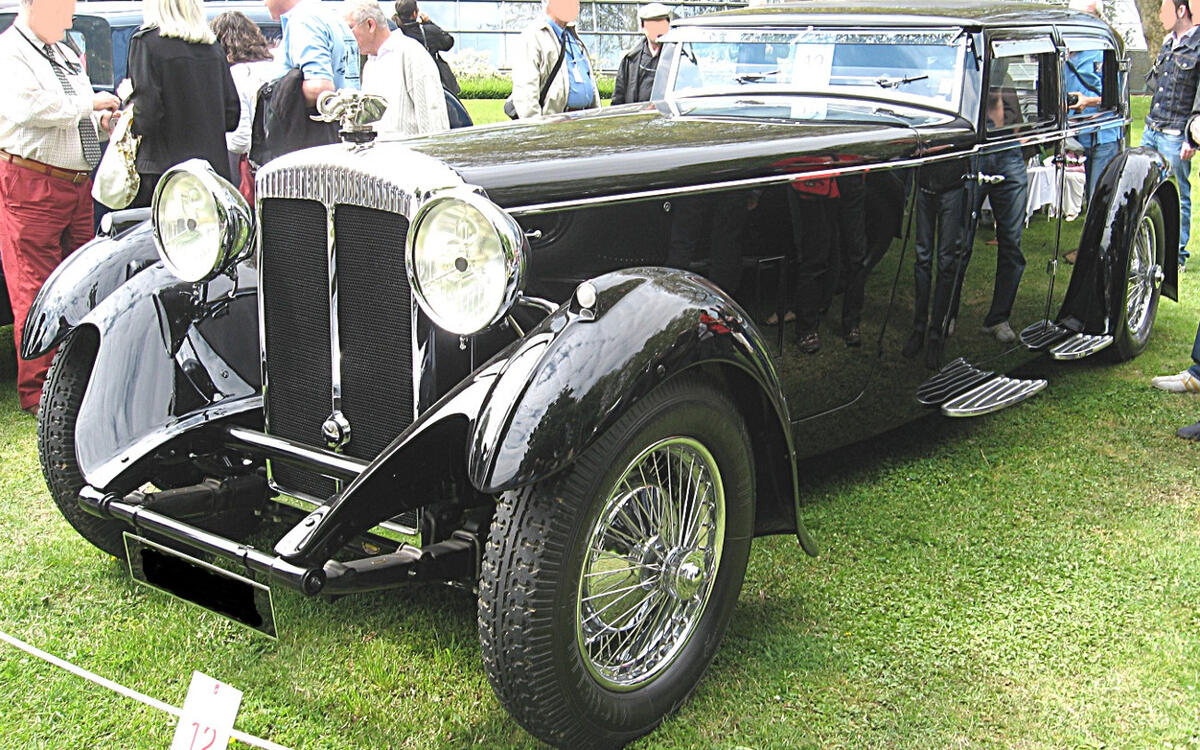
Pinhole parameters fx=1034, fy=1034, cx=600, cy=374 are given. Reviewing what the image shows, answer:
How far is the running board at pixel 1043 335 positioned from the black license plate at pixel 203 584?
346cm

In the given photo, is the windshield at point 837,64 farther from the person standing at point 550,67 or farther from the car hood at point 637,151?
the person standing at point 550,67

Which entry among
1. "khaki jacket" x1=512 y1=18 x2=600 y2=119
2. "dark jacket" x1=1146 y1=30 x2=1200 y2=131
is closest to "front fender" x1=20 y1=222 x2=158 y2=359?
"khaki jacket" x1=512 y1=18 x2=600 y2=119

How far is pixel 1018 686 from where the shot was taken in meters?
2.78

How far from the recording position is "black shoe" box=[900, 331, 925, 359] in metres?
3.86

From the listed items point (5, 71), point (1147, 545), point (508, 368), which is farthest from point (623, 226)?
point (5, 71)

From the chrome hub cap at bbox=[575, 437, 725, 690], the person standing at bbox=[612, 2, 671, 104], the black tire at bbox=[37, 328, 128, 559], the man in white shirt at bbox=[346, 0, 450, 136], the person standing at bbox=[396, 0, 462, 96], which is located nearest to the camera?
the chrome hub cap at bbox=[575, 437, 725, 690]

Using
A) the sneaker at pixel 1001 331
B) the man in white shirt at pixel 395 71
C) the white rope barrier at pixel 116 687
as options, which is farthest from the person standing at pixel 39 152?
the sneaker at pixel 1001 331

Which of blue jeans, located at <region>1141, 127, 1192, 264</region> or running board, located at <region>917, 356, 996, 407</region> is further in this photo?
blue jeans, located at <region>1141, 127, 1192, 264</region>

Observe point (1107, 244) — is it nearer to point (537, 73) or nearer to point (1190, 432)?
point (1190, 432)

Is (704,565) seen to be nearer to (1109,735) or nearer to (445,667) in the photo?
(445,667)

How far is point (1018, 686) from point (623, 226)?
164 cm

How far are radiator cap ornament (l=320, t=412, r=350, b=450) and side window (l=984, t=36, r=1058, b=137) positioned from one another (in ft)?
8.67

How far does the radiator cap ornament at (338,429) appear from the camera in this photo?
2.78m

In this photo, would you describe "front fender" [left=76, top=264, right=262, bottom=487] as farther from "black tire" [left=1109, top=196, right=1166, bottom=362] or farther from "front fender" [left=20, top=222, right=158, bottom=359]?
"black tire" [left=1109, top=196, right=1166, bottom=362]
